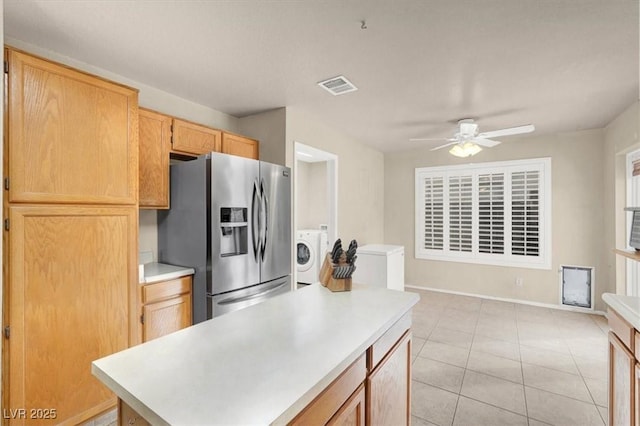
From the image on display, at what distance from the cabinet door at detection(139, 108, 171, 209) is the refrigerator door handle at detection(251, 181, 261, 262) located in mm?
700

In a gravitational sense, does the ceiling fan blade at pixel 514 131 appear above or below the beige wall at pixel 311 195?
above

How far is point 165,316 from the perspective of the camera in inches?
89.0

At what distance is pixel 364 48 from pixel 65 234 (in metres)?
2.17

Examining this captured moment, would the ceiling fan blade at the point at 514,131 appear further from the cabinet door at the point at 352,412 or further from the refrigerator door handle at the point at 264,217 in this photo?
the cabinet door at the point at 352,412

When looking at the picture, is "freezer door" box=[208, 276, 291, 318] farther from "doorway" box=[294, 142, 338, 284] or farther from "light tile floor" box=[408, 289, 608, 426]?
"light tile floor" box=[408, 289, 608, 426]

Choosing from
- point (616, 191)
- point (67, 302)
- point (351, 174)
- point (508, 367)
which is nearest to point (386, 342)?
point (67, 302)

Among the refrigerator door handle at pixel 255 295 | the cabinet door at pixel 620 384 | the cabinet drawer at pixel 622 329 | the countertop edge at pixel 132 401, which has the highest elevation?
the countertop edge at pixel 132 401

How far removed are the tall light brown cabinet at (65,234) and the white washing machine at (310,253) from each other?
3.31 m

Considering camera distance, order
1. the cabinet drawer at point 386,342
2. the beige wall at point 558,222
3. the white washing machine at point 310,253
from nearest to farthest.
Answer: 1. the cabinet drawer at point 386,342
2. the beige wall at point 558,222
3. the white washing machine at point 310,253

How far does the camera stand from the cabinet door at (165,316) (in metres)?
2.15

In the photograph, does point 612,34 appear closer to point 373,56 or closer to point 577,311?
point 373,56

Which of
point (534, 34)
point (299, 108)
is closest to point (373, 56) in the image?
point (534, 34)

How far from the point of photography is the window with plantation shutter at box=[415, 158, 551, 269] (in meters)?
4.41

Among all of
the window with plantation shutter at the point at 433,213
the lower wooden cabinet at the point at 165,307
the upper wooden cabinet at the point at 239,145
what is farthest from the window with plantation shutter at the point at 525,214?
the lower wooden cabinet at the point at 165,307
